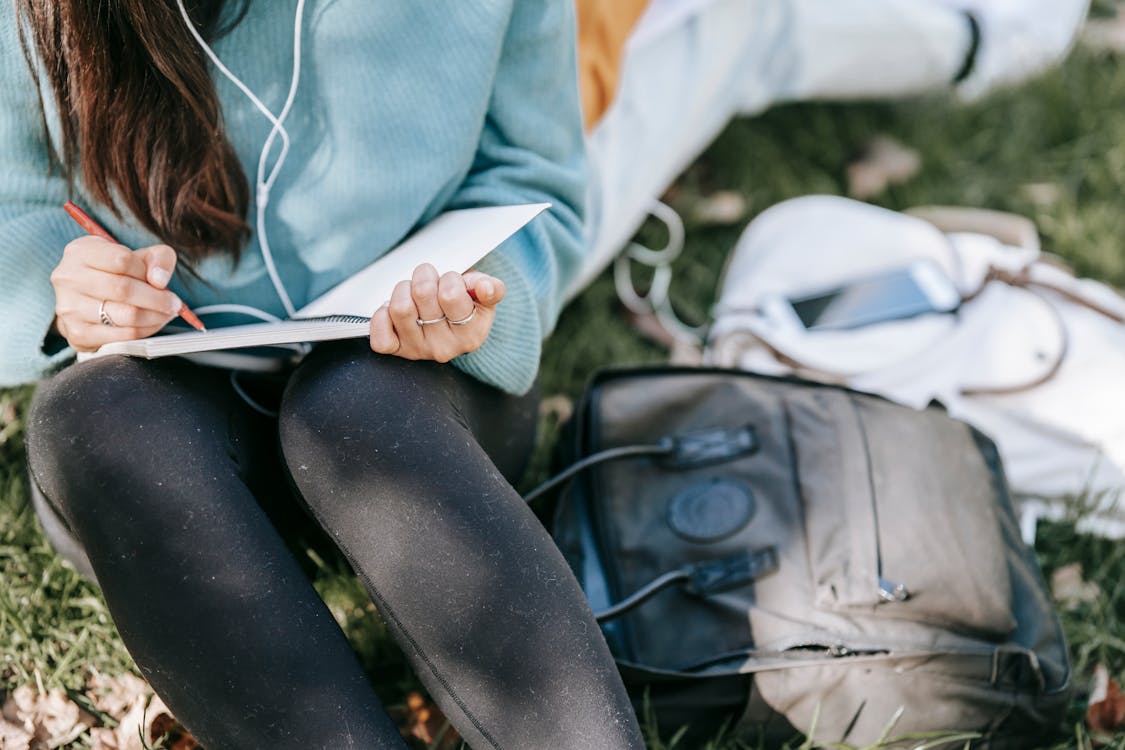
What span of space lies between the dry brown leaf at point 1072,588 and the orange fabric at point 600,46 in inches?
42.8

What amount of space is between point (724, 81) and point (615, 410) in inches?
32.8

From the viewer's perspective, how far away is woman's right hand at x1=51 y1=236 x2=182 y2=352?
47.5 inches

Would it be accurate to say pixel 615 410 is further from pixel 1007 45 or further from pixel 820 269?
pixel 1007 45

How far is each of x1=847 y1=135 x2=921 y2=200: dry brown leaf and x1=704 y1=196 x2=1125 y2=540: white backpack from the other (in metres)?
0.38

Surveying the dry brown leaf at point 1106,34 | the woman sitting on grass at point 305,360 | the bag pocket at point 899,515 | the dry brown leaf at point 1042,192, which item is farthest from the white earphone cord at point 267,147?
the dry brown leaf at point 1106,34

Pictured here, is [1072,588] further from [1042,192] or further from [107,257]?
A: [107,257]

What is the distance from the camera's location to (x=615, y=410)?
1.67 metres

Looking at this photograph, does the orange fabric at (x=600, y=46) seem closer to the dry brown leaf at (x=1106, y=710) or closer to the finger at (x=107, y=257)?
the finger at (x=107, y=257)

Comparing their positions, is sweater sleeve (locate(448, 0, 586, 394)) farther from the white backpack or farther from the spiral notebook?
the white backpack

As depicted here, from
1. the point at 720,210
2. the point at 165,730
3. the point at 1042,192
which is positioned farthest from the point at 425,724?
the point at 1042,192

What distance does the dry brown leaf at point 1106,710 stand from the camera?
60.4 inches

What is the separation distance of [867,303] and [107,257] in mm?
1281

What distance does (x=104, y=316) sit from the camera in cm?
122

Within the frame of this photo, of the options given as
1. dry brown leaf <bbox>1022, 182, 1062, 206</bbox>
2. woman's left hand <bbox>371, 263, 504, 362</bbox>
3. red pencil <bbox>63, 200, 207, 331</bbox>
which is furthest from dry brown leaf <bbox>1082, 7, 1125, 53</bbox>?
red pencil <bbox>63, 200, 207, 331</bbox>
